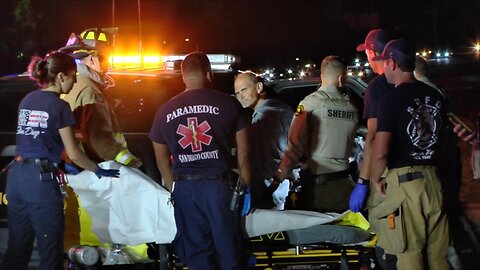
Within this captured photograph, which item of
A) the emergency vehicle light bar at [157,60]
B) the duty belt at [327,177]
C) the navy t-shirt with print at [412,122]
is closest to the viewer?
the navy t-shirt with print at [412,122]

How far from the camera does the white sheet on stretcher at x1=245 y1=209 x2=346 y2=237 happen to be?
4.32 m

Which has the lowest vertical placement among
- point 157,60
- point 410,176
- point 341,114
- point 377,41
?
point 410,176

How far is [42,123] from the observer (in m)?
4.20

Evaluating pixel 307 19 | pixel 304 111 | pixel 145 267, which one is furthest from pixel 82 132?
pixel 307 19

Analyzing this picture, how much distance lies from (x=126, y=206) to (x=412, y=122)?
6.43 feet

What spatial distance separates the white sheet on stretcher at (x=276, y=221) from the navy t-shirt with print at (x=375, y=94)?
751 mm

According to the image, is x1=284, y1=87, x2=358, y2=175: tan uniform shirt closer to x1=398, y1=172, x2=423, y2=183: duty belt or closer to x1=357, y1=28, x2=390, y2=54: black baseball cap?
x1=357, y1=28, x2=390, y2=54: black baseball cap

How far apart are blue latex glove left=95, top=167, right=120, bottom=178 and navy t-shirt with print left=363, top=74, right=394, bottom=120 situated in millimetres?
1709

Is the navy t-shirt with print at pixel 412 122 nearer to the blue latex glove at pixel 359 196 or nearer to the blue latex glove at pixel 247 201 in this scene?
the blue latex glove at pixel 359 196

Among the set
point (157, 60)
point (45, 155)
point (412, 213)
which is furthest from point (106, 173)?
point (157, 60)

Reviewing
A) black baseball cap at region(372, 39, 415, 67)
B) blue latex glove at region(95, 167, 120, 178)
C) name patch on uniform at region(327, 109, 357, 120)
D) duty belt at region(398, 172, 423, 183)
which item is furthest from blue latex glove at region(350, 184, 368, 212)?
blue latex glove at region(95, 167, 120, 178)

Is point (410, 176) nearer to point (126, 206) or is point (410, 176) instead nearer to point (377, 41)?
Result: point (377, 41)

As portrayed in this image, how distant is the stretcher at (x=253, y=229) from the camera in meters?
4.36

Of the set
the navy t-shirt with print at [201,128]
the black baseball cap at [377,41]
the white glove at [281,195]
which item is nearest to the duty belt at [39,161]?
the navy t-shirt with print at [201,128]
